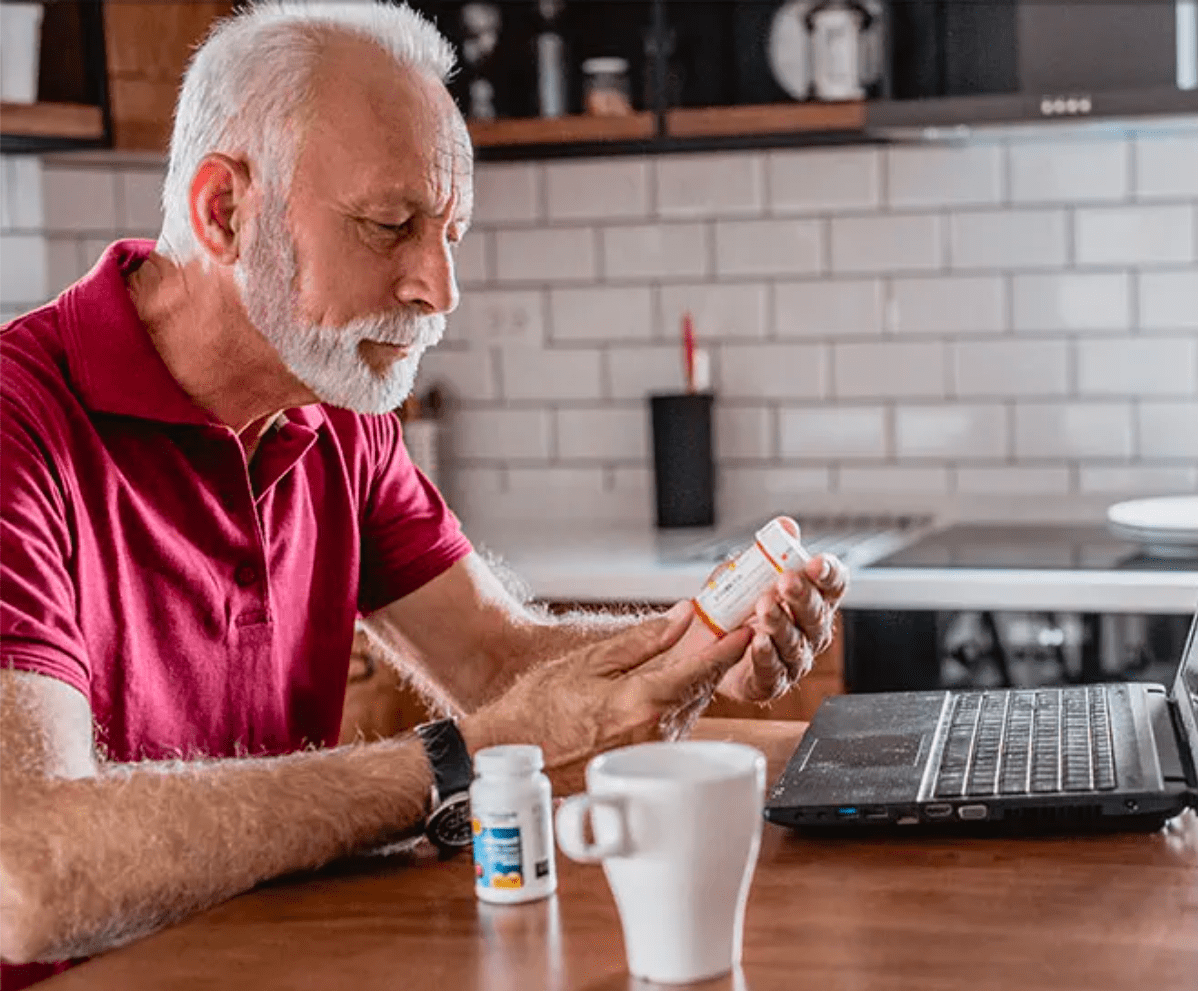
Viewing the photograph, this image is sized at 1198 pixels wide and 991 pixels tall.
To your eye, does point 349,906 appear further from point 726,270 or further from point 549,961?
point 726,270

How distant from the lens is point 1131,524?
2809mm

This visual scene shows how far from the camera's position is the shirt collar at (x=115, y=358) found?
1656 millimetres

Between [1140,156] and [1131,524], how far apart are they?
0.70m

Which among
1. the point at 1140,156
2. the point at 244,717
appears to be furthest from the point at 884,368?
the point at 244,717

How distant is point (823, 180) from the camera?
3.29m

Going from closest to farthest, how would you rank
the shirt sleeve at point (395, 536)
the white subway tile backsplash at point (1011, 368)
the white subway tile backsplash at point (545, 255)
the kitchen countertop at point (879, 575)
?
the shirt sleeve at point (395, 536) → the kitchen countertop at point (879, 575) → the white subway tile backsplash at point (1011, 368) → the white subway tile backsplash at point (545, 255)

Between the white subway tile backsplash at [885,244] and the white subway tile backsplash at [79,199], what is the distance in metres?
1.28

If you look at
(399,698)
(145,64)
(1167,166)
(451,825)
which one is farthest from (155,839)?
(1167,166)

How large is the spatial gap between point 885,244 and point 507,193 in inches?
28.0

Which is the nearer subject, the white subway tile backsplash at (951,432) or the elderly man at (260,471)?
the elderly man at (260,471)

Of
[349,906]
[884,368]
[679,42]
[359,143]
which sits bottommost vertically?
[349,906]

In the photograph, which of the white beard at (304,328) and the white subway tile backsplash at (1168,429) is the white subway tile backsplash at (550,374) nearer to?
the white subway tile backsplash at (1168,429)

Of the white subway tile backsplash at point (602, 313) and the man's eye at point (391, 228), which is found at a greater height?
the man's eye at point (391, 228)

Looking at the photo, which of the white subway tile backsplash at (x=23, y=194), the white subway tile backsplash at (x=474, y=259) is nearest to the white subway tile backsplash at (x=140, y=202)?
the white subway tile backsplash at (x=23, y=194)
